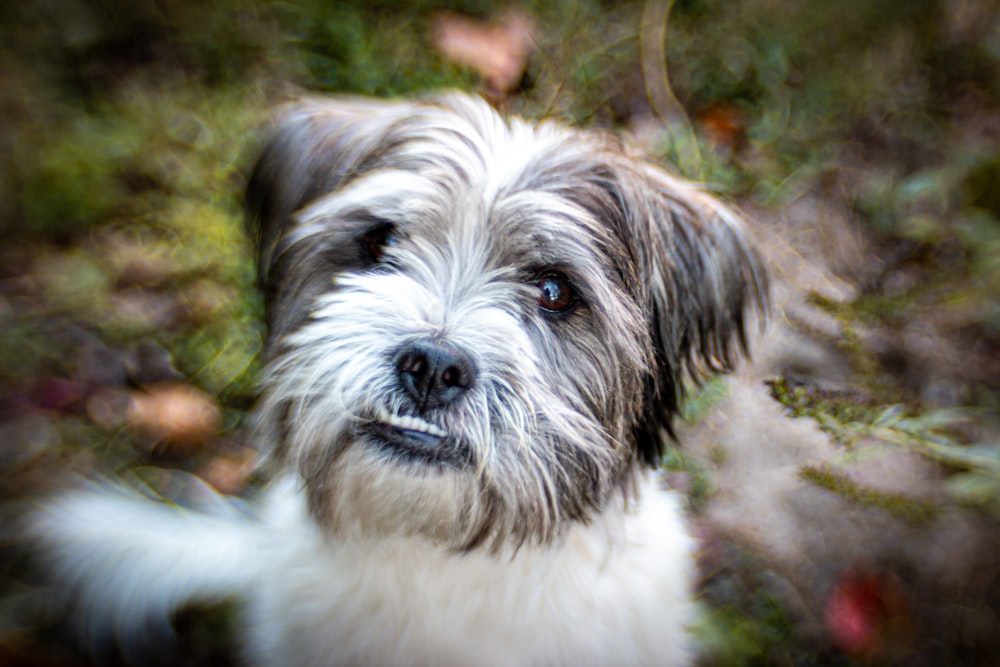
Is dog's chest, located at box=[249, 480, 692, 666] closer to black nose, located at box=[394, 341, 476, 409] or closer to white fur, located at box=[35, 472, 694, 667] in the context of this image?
white fur, located at box=[35, 472, 694, 667]

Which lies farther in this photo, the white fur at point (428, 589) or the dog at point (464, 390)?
the white fur at point (428, 589)

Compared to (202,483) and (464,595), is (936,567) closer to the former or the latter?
(464,595)

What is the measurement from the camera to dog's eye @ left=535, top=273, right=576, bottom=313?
5.22ft

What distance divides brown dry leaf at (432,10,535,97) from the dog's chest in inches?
Result: 94.4

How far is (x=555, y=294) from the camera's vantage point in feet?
5.24

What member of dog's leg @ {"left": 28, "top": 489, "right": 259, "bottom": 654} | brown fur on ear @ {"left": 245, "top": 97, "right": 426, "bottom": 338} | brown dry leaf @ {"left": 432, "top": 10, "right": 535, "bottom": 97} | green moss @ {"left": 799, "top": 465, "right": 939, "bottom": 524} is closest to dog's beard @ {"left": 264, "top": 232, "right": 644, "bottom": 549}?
brown fur on ear @ {"left": 245, "top": 97, "right": 426, "bottom": 338}

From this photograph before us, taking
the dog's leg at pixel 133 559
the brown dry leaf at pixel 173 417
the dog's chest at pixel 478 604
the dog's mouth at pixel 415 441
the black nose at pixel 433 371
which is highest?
the black nose at pixel 433 371

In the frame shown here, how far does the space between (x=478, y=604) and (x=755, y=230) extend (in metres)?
2.45

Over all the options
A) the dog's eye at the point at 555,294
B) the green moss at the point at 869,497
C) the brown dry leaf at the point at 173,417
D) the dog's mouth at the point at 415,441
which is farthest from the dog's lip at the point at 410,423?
the green moss at the point at 869,497

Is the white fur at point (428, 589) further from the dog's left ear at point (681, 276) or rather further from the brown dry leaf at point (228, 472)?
the brown dry leaf at point (228, 472)

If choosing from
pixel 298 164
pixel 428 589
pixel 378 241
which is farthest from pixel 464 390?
pixel 298 164

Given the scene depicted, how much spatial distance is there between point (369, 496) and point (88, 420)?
1.80 m

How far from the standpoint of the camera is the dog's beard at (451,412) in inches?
55.9

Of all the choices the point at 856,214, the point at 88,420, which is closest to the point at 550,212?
the point at 88,420
